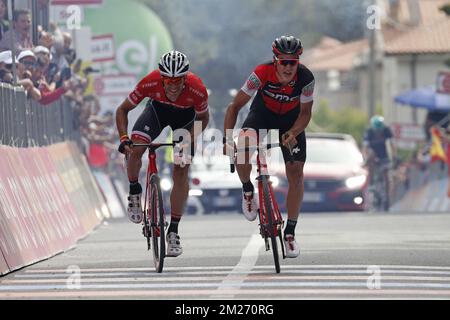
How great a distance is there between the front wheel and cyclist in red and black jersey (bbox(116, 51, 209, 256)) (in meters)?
0.23

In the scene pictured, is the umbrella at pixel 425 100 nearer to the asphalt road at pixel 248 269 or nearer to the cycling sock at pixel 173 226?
the asphalt road at pixel 248 269

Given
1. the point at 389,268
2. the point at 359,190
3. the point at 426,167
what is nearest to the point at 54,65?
the point at 359,190

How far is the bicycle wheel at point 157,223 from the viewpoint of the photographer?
13008mm

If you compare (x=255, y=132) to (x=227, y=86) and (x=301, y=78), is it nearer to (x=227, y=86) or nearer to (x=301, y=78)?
(x=301, y=78)

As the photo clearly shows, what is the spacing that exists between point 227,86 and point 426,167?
33.3m

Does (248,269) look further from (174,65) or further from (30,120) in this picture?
(30,120)

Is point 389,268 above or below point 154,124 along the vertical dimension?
below

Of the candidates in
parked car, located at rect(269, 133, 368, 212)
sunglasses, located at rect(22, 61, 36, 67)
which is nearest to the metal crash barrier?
sunglasses, located at rect(22, 61, 36, 67)

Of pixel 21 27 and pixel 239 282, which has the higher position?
pixel 21 27

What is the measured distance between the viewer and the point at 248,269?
13.1m

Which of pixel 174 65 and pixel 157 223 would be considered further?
pixel 157 223

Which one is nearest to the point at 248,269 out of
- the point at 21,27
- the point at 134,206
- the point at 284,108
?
the point at 134,206

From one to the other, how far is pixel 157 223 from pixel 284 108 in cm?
145
